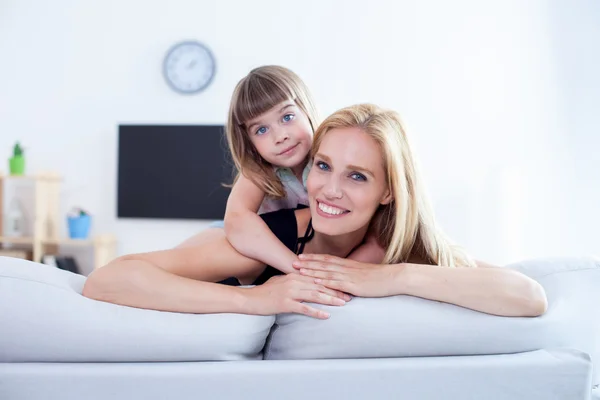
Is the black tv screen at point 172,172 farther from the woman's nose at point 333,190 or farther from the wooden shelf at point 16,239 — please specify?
the woman's nose at point 333,190

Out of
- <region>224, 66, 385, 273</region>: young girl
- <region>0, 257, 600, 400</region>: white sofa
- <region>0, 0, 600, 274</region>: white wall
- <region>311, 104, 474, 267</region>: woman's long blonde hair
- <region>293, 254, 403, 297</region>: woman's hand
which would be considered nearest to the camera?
<region>0, 257, 600, 400</region>: white sofa

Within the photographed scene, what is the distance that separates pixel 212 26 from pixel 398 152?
11.7 feet

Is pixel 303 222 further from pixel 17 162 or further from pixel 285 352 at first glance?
pixel 17 162

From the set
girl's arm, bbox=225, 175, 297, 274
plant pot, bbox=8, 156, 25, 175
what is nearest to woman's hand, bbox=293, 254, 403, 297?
girl's arm, bbox=225, 175, 297, 274

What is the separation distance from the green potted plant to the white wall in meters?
0.29

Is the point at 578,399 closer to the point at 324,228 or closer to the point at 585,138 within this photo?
the point at 324,228

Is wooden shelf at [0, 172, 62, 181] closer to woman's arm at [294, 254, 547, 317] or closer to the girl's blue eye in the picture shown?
the girl's blue eye

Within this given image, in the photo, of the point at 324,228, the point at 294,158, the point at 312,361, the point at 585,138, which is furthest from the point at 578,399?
the point at 585,138

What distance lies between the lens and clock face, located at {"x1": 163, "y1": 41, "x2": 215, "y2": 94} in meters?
4.57

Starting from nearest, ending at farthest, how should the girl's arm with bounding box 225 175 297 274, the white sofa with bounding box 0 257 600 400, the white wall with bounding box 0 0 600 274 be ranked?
1. the white sofa with bounding box 0 257 600 400
2. the girl's arm with bounding box 225 175 297 274
3. the white wall with bounding box 0 0 600 274

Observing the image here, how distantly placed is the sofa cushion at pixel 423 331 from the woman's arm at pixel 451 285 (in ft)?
0.07

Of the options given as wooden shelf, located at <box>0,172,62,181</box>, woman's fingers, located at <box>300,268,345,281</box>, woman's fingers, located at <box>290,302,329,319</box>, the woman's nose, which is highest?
the woman's nose

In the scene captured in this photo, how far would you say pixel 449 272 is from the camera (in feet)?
3.74

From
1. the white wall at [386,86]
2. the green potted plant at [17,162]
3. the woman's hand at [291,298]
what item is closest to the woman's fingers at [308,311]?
the woman's hand at [291,298]
